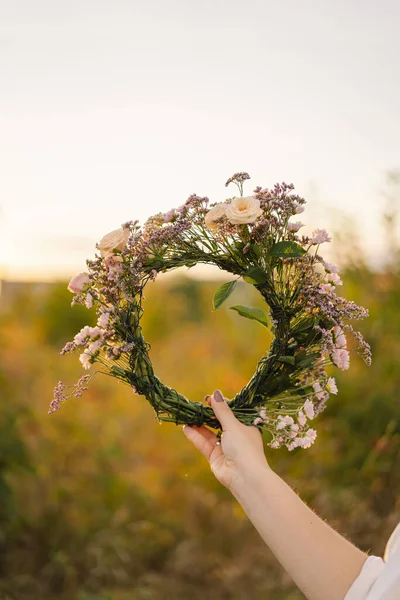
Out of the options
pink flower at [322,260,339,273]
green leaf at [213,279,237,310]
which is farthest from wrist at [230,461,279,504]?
pink flower at [322,260,339,273]

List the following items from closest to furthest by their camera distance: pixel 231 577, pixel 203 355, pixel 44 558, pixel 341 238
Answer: pixel 231 577
pixel 44 558
pixel 341 238
pixel 203 355

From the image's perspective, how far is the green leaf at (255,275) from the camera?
4.75 ft

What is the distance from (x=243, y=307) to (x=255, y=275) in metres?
0.12

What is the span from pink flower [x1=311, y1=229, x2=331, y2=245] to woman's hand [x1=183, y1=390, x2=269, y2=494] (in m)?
0.42

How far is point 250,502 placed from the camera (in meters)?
1.38

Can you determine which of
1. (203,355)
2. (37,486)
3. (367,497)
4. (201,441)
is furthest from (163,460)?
(201,441)

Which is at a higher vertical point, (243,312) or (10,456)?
(10,456)

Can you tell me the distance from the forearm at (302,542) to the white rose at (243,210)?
56cm

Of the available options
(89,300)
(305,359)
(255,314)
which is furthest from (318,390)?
(89,300)

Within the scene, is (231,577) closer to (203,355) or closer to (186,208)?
(186,208)

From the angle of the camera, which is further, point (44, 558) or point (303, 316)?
point (44, 558)

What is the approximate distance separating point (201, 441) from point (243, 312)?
1.08 feet

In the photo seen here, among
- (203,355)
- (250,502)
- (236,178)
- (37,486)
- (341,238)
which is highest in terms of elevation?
(203,355)

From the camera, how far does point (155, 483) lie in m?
3.82
